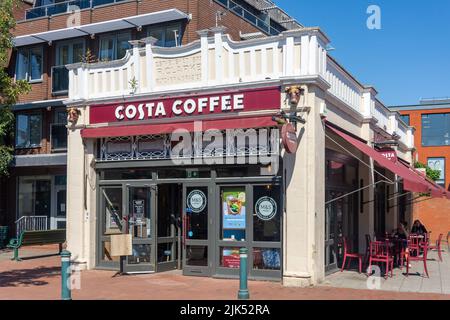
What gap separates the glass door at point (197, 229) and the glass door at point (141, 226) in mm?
864

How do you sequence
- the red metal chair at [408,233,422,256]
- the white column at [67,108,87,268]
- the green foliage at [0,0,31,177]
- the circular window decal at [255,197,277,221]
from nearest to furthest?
the circular window decal at [255,197,277,221] < the white column at [67,108,87,268] < the green foliage at [0,0,31,177] < the red metal chair at [408,233,422,256]

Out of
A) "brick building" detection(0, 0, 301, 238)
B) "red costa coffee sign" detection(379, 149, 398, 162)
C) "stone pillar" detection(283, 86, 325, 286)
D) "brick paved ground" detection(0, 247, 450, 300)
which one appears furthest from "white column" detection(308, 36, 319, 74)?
"brick building" detection(0, 0, 301, 238)

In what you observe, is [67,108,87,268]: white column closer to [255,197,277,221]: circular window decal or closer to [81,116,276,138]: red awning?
[81,116,276,138]: red awning

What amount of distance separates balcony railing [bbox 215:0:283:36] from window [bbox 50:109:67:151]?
749 centimetres

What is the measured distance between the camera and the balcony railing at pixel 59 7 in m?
22.2

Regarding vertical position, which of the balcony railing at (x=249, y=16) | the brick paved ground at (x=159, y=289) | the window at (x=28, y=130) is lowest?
the brick paved ground at (x=159, y=289)

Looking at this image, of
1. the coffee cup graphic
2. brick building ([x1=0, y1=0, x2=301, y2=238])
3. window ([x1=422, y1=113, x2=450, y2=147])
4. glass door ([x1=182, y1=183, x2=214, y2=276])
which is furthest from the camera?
window ([x1=422, y1=113, x2=450, y2=147])

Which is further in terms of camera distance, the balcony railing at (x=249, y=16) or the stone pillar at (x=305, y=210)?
the balcony railing at (x=249, y=16)

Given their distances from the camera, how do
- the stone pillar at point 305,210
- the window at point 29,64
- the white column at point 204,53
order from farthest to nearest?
the window at point 29,64 → the white column at point 204,53 → the stone pillar at point 305,210

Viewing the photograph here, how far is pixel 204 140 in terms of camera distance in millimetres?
13148

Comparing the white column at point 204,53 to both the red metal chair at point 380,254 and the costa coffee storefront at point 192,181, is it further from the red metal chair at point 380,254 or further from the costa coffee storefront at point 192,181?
the red metal chair at point 380,254

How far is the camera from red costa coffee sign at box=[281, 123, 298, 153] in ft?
36.6

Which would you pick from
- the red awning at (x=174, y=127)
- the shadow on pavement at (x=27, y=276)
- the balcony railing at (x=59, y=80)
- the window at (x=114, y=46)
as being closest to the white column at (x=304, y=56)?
the red awning at (x=174, y=127)

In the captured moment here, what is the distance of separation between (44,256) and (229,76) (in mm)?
9139
